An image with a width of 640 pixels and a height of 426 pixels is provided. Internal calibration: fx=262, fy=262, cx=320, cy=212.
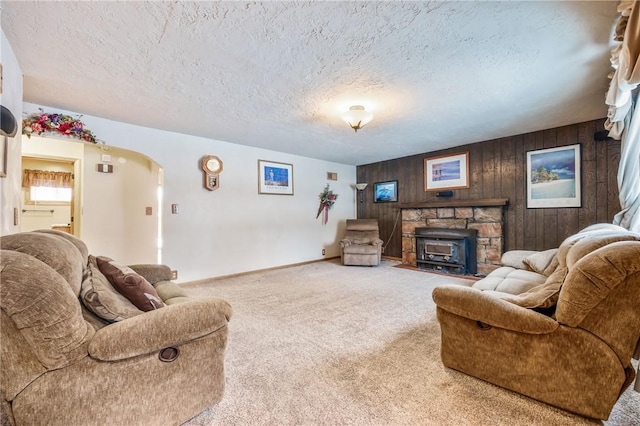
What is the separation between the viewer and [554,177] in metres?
3.82

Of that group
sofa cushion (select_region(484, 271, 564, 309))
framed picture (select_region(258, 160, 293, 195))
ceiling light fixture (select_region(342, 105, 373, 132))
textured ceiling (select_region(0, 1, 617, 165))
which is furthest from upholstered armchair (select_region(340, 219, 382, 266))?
sofa cushion (select_region(484, 271, 564, 309))

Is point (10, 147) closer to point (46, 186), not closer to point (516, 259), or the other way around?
point (516, 259)

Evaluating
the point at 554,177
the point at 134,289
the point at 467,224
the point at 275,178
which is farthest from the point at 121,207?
the point at 554,177

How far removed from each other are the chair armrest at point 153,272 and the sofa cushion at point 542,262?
3.44 metres

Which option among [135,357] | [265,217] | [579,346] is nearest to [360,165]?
[265,217]

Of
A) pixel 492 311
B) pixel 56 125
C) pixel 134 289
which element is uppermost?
pixel 56 125

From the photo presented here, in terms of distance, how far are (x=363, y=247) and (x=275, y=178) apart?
217 cm

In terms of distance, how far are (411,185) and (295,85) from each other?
149 inches

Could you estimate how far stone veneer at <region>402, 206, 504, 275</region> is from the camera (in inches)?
169

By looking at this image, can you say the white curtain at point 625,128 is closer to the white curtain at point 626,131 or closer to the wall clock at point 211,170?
the white curtain at point 626,131

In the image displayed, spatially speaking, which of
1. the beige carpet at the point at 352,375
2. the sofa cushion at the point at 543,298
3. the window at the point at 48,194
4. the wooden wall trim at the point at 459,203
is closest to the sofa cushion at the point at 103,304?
the beige carpet at the point at 352,375

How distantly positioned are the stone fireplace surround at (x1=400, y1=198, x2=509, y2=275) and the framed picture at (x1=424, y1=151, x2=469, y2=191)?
0.35 m

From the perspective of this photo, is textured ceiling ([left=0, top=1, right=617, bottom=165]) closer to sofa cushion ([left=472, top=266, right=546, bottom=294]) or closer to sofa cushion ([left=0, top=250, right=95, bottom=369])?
sofa cushion ([left=0, top=250, right=95, bottom=369])

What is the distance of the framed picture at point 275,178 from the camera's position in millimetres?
4791
